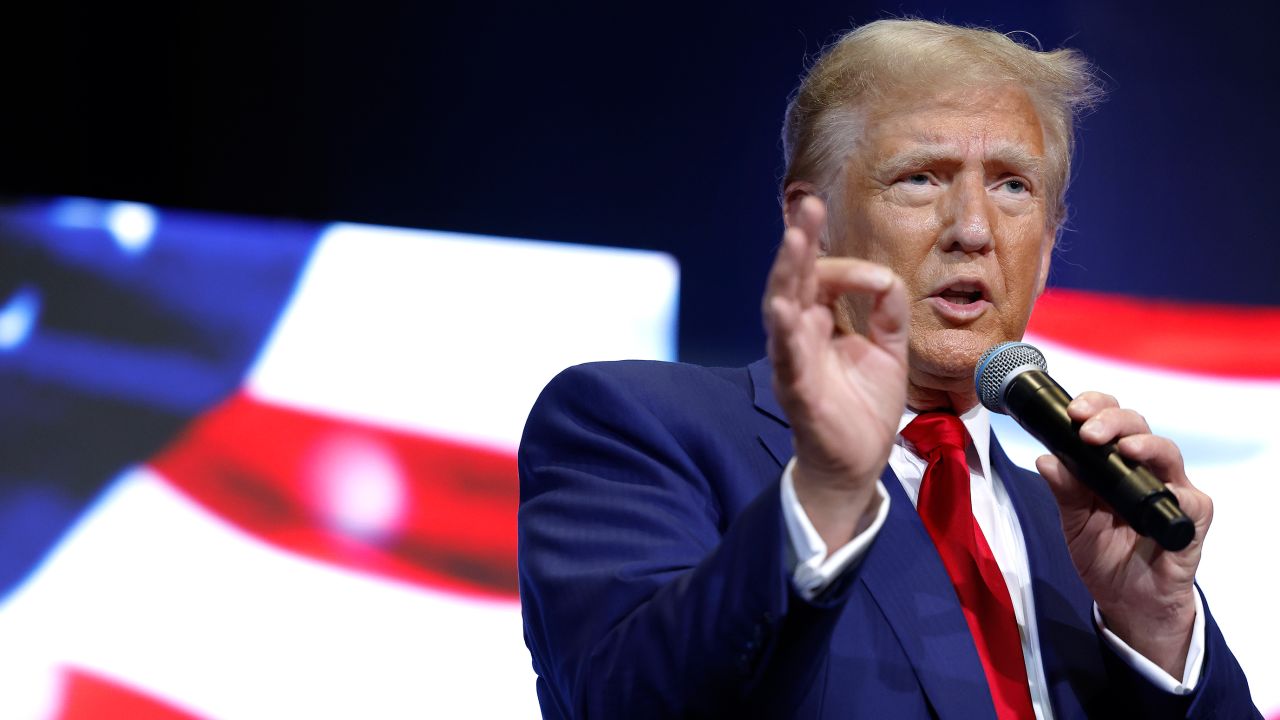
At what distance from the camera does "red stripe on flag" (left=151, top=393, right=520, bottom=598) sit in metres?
2.44

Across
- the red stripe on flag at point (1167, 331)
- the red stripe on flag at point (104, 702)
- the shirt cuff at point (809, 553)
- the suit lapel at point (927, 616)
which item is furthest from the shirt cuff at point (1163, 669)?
the red stripe on flag at point (104, 702)

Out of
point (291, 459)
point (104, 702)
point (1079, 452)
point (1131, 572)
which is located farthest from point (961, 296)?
point (104, 702)

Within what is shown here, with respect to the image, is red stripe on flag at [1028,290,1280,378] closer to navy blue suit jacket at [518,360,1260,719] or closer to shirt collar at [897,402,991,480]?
shirt collar at [897,402,991,480]

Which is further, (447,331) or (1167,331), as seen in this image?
(1167,331)

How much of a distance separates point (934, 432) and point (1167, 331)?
1.41m

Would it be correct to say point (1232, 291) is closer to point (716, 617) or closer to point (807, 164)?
point (807, 164)

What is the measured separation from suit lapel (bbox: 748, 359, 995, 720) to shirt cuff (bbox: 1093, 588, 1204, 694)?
0.71 ft

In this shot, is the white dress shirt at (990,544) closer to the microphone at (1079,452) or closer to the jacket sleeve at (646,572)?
the jacket sleeve at (646,572)

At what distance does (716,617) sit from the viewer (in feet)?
3.32

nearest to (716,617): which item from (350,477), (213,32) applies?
(350,477)

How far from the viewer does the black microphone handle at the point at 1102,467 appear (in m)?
1.08

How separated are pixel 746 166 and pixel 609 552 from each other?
62.0 inches

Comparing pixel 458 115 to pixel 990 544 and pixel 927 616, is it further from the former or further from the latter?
pixel 927 616

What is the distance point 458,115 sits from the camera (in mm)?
2650
